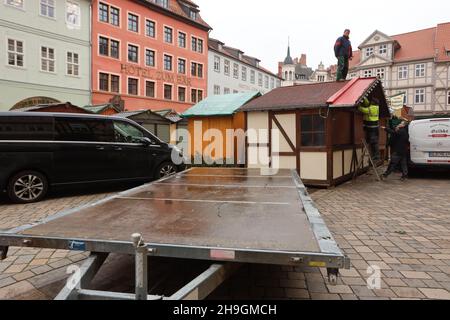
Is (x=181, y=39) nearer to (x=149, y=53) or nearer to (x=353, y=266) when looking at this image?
(x=149, y=53)

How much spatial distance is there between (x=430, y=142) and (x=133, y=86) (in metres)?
25.5

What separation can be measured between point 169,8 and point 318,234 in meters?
35.8

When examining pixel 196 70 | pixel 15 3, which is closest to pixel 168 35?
pixel 196 70

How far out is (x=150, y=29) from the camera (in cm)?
3206

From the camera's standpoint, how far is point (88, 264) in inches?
93.8

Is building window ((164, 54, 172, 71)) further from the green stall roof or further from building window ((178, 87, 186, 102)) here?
the green stall roof

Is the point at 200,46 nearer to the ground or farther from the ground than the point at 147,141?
farther from the ground

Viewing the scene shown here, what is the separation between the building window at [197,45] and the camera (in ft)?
120

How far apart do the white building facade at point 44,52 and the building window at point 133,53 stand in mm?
4258

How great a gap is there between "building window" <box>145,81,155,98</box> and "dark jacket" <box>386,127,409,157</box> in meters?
24.9

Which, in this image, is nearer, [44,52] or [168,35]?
[44,52]

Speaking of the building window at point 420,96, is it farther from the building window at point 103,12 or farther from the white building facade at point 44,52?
the white building facade at point 44,52

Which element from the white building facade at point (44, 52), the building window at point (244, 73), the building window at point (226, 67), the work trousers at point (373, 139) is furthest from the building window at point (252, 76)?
the work trousers at point (373, 139)

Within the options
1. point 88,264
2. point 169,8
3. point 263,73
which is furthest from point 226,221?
point 263,73
